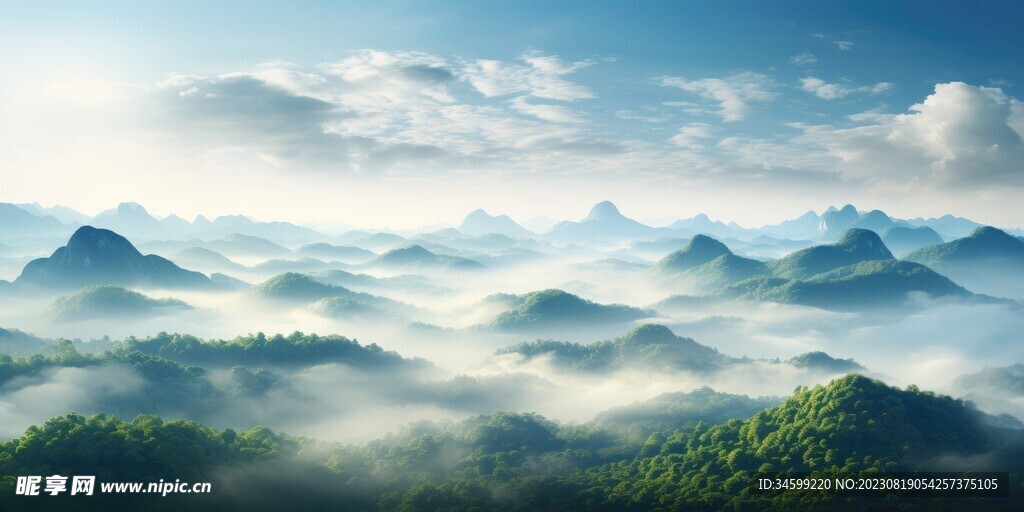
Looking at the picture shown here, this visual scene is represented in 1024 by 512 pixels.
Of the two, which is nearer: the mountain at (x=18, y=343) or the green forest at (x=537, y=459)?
the green forest at (x=537, y=459)

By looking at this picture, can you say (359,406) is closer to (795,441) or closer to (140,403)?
(140,403)

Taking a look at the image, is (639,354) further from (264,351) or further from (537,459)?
(264,351)

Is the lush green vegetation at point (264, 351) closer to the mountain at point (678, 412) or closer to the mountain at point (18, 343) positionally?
the mountain at point (18, 343)

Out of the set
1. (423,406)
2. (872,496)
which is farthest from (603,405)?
(872,496)

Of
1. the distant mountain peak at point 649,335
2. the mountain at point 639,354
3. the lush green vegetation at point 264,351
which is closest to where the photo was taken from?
the lush green vegetation at point 264,351
